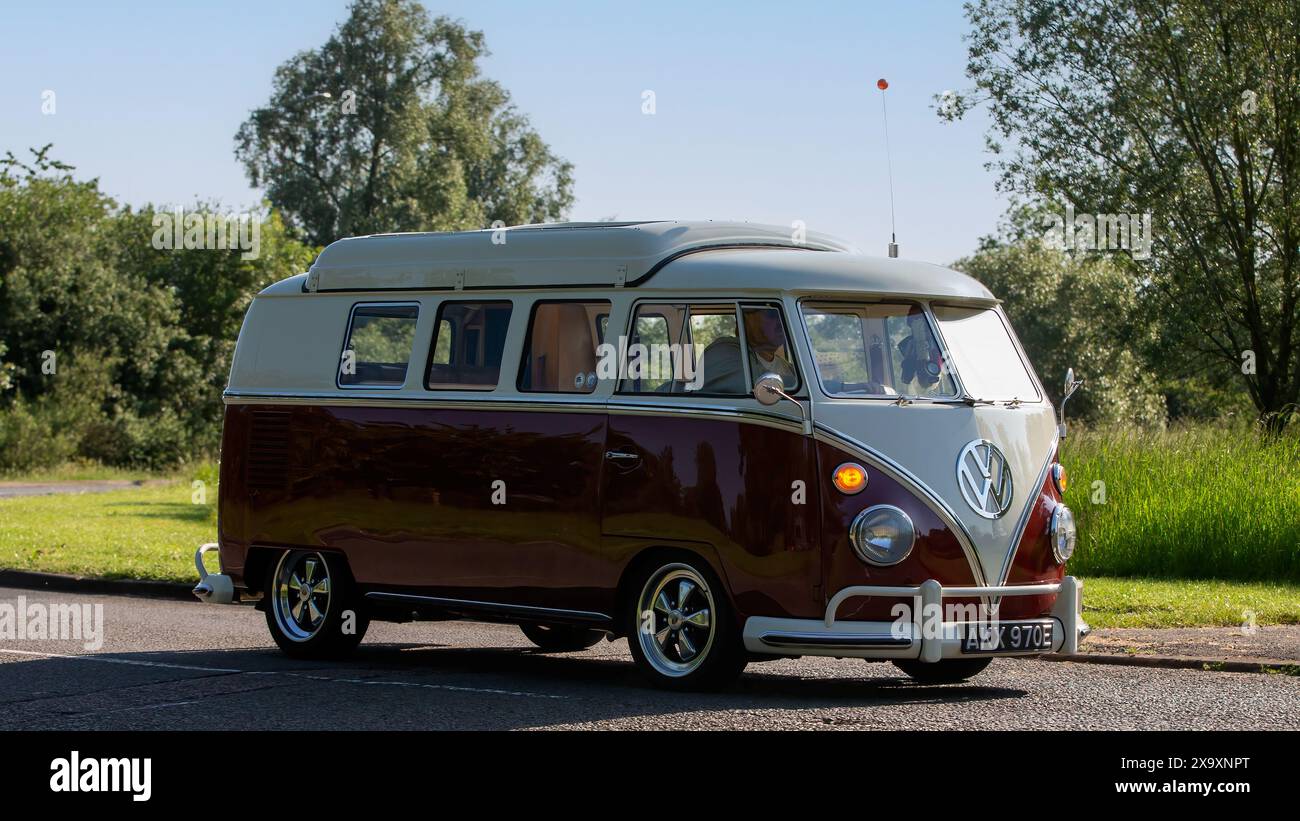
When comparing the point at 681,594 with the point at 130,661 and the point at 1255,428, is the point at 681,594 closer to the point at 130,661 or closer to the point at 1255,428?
the point at 130,661

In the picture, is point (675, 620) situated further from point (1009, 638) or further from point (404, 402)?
point (404, 402)

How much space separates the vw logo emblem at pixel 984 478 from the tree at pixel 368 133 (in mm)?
54692

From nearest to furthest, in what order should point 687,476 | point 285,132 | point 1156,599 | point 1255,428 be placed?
point 687,476 → point 1156,599 → point 1255,428 → point 285,132

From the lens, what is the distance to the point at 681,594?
10539mm

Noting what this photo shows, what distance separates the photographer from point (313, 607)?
12688 mm

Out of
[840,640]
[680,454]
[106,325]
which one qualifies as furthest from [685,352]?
[106,325]

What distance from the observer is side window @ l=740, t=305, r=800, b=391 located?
33.7 ft

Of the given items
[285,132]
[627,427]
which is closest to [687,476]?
[627,427]

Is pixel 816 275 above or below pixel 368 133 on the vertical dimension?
below

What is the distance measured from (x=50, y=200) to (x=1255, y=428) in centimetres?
3692

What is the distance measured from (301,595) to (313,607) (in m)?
0.20

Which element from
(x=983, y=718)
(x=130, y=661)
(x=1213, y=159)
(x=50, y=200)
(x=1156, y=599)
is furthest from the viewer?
(x=50, y=200)

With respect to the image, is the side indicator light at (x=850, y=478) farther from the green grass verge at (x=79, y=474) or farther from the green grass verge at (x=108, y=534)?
the green grass verge at (x=79, y=474)

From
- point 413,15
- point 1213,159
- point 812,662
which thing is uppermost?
point 413,15
